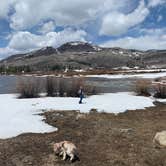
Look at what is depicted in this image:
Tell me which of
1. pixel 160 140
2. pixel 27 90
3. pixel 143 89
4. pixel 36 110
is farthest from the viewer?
pixel 143 89

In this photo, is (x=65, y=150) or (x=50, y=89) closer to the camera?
(x=65, y=150)

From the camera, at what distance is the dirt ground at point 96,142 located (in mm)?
9703

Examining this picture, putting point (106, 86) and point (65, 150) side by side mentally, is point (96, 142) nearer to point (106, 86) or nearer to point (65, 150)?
point (65, 150)

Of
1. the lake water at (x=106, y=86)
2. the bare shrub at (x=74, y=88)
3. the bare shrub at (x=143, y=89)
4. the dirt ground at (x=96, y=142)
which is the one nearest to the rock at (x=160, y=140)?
the dirt ground at (x=96, y=142)

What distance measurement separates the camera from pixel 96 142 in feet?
37.8

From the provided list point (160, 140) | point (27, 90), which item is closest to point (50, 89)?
point (27, 90)

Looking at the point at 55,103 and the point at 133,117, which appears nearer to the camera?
the point at 133,117

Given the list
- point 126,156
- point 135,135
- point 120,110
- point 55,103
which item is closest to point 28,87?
point 55,103

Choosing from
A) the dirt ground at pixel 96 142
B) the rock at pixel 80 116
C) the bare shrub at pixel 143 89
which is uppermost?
the bare shrub at pixel 143 89

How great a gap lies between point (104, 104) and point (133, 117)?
13.1 feet

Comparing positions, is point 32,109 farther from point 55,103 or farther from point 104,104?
point 104,104

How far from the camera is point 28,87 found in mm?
25609

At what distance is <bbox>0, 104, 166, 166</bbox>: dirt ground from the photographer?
970cm

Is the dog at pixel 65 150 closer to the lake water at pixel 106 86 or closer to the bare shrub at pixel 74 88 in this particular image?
the bare shrub at pixel 74 88
